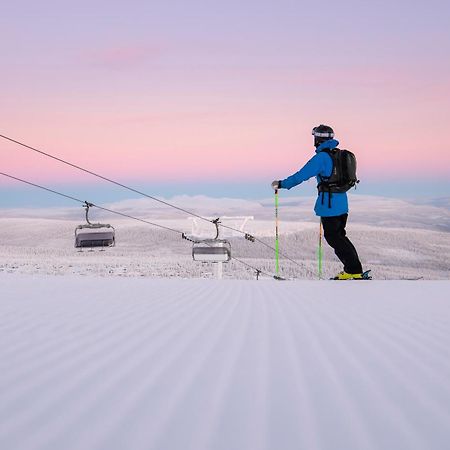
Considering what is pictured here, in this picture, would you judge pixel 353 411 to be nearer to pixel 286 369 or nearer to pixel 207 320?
pixel 286 369

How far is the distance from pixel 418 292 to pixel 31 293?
13.0ft

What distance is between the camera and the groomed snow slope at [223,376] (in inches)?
69.2

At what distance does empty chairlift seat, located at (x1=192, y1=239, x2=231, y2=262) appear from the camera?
383 inches

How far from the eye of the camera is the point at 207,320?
3793mm

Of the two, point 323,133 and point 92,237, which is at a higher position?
point 323,133

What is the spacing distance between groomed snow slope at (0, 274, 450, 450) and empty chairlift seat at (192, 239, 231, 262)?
16.8 ft

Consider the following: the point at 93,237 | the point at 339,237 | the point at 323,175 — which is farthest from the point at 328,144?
the point at 93,237

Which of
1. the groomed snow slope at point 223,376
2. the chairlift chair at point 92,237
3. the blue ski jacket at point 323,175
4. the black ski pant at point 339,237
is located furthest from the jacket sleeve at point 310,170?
the chairlift chair at point 92,237

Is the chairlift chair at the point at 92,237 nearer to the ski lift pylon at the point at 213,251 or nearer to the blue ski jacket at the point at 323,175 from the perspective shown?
the ski lift pylon at the point at 213,251

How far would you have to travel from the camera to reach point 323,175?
20.2ft

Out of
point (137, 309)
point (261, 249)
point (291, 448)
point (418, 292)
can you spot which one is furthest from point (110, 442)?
point (261, 249)

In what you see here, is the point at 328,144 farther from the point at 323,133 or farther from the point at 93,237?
the point at 93,237

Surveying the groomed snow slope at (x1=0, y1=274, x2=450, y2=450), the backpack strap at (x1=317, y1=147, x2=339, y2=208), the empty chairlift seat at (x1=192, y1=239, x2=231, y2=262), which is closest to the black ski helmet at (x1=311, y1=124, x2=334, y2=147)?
the backpack strap at (x1=317, y1=147, x2=339, y2=208)

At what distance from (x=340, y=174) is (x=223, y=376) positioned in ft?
13.5
